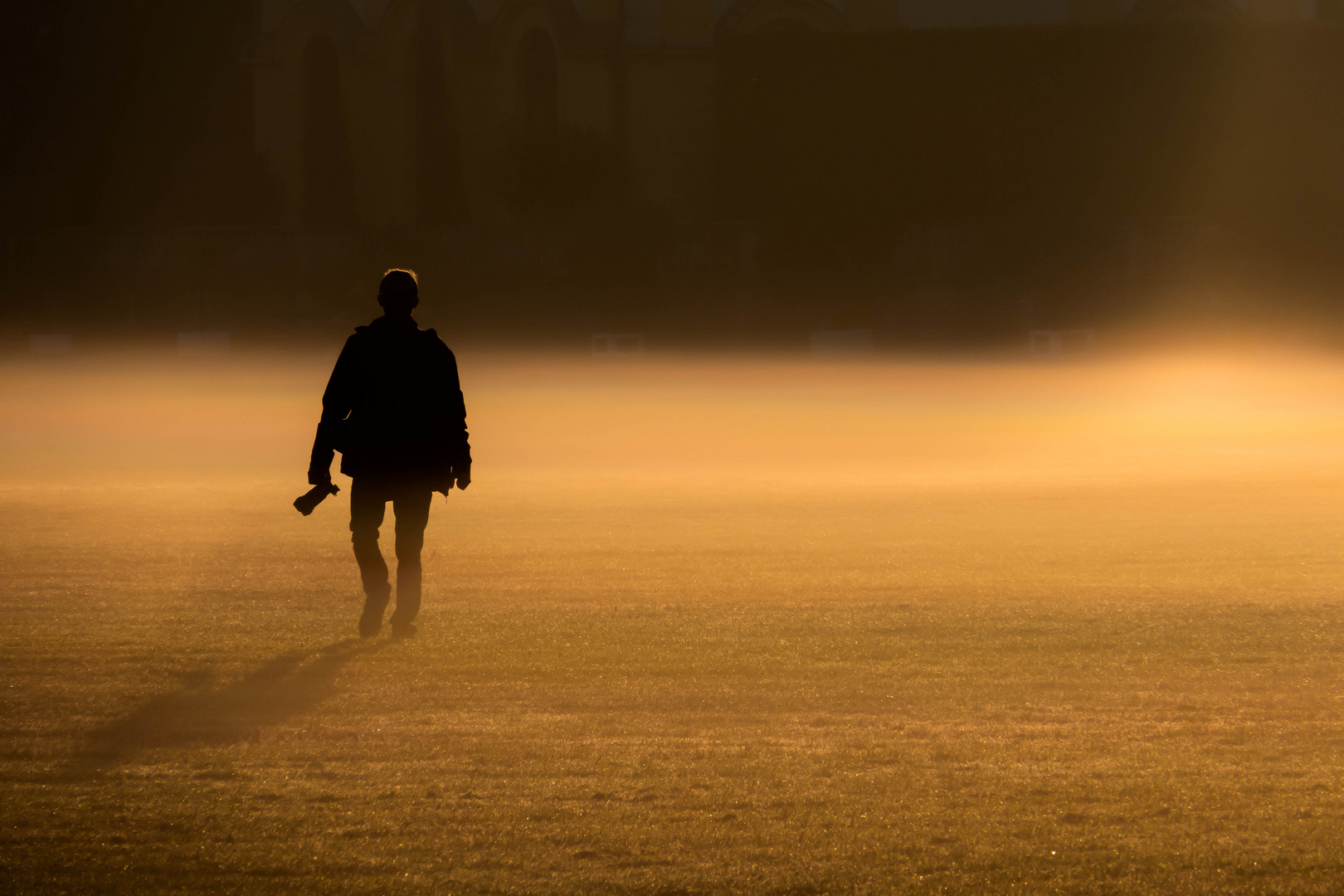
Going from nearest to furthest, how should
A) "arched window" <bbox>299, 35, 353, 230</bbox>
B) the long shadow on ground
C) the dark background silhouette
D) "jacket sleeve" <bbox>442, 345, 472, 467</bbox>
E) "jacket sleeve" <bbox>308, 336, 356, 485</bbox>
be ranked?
1. the long shadow on ground
2. "jacket sleeve" <bbox>308, 336, 356, 485</bbox>
3. "jacket sleeve" <bbox>442, 345, 472, 467</bbox>
4. the dark background silhouette
5. "arched window" <bbox>299, 35, 353, 230</bbox>

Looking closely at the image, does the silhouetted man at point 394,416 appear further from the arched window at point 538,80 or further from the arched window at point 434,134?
the arched window at point 538,80

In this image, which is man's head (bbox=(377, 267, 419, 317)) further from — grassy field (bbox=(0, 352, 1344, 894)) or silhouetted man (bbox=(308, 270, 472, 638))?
grassy field (bbox=(0, 352, 1344, 894))

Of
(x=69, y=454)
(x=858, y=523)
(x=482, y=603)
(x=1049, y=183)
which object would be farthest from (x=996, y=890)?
(x=1049, y=183)

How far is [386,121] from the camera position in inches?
1590

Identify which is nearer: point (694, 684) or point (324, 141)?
point (694, 684)

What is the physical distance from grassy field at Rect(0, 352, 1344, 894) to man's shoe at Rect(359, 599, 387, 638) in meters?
0.17

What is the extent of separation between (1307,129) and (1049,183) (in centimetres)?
651

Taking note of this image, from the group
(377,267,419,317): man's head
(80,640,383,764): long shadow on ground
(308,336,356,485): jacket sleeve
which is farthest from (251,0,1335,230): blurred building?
(80,640,383,764): long shadow on ground

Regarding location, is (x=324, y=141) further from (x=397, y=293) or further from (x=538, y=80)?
(x=397, y=293)

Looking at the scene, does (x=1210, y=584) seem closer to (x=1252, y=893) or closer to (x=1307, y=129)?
(x=1252, y=893)

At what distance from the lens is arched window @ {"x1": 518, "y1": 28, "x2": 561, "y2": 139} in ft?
127

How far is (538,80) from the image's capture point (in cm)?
3919

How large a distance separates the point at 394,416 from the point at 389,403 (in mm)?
58

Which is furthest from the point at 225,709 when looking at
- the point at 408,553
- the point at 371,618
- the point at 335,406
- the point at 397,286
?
the point at 397,286
